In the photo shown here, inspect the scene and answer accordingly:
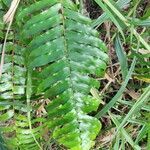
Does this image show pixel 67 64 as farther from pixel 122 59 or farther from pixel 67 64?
pixel 122 59

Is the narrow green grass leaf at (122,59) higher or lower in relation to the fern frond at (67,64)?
lower

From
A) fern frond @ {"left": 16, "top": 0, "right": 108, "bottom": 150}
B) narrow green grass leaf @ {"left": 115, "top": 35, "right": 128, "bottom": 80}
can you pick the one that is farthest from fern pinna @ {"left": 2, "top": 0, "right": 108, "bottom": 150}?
narrow green grass leaf @ {"left": 115, "top": 35, "right": 128, "bottom": 80}

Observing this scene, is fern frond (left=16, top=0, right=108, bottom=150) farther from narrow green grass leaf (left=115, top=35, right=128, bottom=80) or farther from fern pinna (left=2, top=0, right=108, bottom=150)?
narrow green grass leaf (left=115, top=35, right=128, bottom=80)

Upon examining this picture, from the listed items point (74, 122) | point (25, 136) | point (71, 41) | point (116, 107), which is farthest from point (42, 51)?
point (116, 107)

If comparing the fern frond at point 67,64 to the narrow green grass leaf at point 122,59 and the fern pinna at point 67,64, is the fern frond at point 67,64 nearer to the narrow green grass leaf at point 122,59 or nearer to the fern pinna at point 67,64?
the fern pinna at point 67,64

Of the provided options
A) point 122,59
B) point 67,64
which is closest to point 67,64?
point 67,64

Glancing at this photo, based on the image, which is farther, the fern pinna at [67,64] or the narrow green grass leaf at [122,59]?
the narrow green grass leaf at [122,59]

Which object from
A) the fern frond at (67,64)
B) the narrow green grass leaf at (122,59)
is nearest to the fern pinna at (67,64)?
the fern frond at (67,64)
